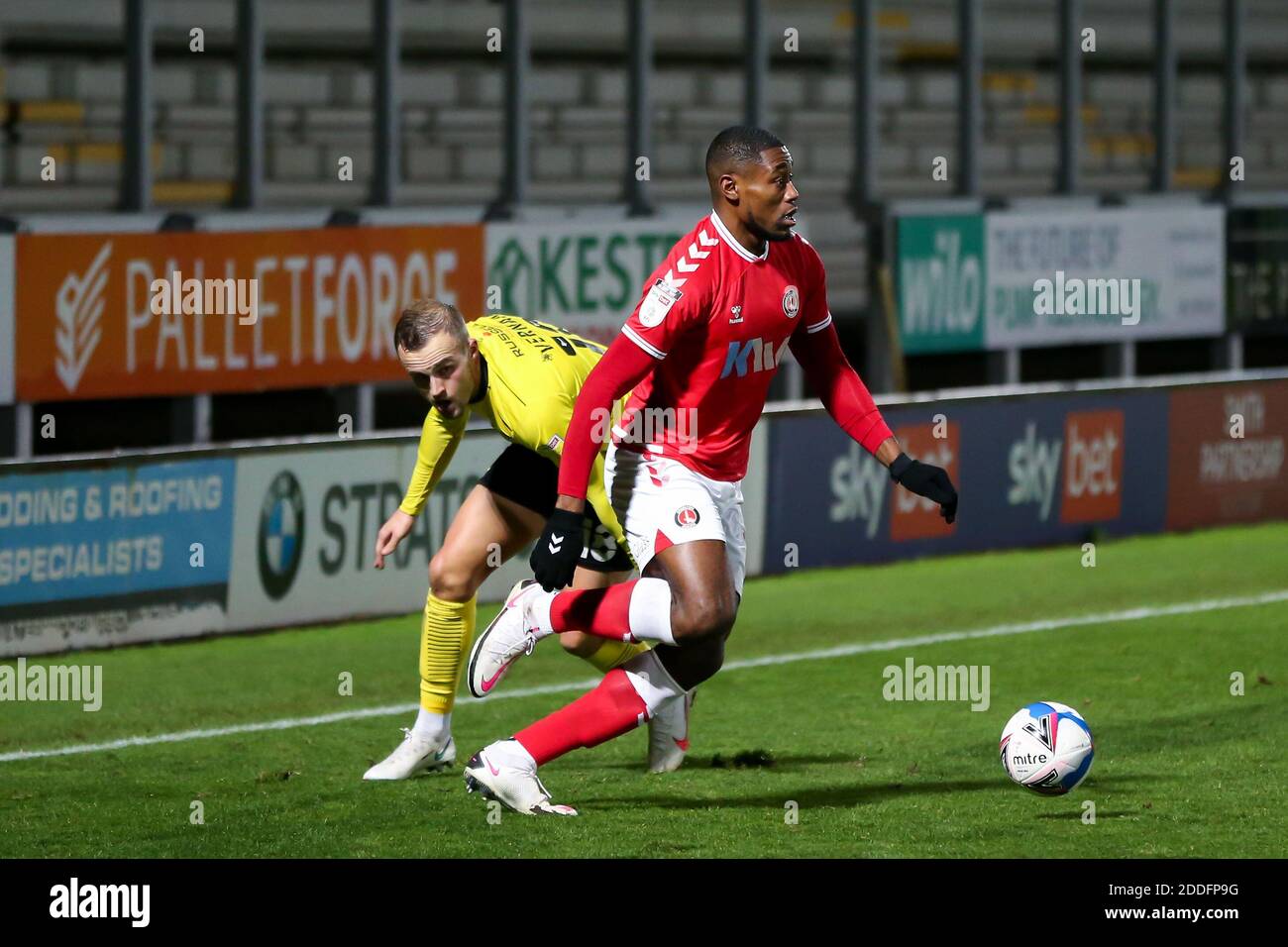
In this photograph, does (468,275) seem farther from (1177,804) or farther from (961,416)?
(1177,804)

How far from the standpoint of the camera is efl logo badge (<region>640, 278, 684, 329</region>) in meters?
6.21

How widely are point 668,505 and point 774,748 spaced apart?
177 cm

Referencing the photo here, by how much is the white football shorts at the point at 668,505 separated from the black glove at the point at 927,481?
499 millimetres

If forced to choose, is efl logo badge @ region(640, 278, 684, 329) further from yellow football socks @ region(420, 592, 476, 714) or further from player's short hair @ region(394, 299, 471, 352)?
yellow football socks @ region(420, 592, 476, 714)

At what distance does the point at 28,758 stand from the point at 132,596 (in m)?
2.58

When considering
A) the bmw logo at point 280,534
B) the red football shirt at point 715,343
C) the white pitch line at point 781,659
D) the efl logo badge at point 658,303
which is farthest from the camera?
the bmw logo at point 280,534

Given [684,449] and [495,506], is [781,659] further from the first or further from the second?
[684,449]

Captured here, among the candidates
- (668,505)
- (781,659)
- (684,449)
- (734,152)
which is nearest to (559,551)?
(668,505)

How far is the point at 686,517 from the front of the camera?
6391 millimetres

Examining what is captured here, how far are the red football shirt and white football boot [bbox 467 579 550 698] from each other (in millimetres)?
650

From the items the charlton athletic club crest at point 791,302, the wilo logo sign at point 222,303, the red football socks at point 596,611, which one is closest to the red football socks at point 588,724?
the red football socks at point 596,611

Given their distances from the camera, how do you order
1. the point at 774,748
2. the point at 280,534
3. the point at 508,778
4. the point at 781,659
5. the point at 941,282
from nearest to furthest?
1. the point at 508,778
2. the point at 774,748
3. the point at 781,659
4. the point at 280,534
5. the point at 941,282

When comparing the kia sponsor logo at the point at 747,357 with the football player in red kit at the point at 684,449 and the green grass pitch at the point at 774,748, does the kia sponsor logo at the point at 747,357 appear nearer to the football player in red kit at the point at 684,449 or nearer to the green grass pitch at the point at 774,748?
the football player in red kit at the point at 684,449

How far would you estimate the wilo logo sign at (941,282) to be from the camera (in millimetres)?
15367
